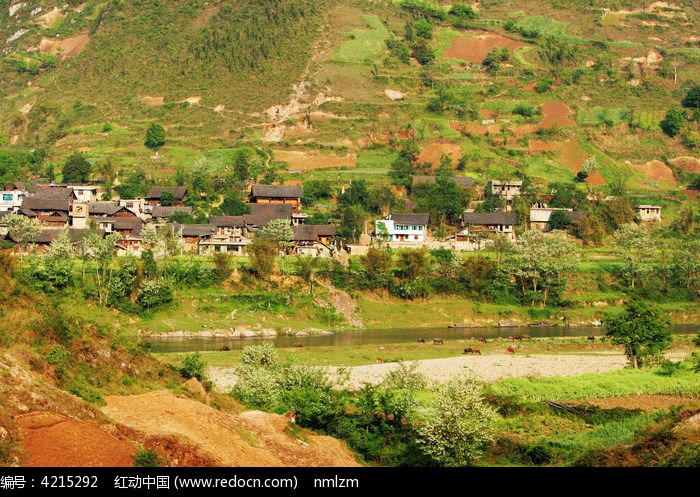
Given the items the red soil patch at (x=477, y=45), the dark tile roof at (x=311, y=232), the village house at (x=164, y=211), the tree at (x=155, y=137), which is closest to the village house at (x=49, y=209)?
the village house at (x=164, y=211)

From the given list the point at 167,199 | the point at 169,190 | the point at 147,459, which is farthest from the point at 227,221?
the point at 147,459

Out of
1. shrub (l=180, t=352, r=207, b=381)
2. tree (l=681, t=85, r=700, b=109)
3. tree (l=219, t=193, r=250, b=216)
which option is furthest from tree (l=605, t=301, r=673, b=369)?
tree (l=681, t=85, r=700, b=109)

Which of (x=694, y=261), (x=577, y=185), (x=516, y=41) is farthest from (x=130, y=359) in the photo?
(x=516, y=41)

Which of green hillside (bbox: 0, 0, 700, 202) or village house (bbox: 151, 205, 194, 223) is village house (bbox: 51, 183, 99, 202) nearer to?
green hillside (bbox: 0, 0, 700, 202)

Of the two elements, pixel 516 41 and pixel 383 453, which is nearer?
pixel 383 453

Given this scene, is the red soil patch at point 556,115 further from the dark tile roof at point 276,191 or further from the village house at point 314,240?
the village house at point 314,240

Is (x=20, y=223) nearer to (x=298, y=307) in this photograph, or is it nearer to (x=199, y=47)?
(x=298, y=307)
